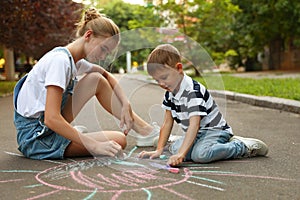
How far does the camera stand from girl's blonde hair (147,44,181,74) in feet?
9.93

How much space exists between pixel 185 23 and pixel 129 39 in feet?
45.1

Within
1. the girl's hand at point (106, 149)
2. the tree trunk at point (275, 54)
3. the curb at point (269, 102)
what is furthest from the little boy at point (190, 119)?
the tree trunk at point (275, 54)

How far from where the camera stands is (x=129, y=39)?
10.6ft

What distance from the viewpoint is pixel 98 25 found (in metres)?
3.19

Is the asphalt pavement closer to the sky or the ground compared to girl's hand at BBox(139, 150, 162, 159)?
closer to the ground

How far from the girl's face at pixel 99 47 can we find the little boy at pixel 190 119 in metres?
0.31

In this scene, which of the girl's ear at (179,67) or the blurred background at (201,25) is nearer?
the girl's ear at (179,67)

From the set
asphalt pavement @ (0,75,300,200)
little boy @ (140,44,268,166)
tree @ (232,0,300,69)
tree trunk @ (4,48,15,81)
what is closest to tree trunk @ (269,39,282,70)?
tree @ (232,0,300,69)

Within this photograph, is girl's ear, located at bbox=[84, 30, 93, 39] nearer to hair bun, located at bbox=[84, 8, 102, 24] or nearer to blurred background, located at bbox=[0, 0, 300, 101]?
hair bun, located at bbox=[84, 8, 102, 24]

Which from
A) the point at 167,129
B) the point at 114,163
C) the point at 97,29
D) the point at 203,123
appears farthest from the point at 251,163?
the point at 97,29

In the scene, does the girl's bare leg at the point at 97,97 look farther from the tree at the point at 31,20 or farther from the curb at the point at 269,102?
the tree at the point at 31,20

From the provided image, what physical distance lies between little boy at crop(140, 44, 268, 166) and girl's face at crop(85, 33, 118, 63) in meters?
0.31

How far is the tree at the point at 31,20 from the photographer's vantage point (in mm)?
10742

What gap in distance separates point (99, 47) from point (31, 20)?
9681 mm
